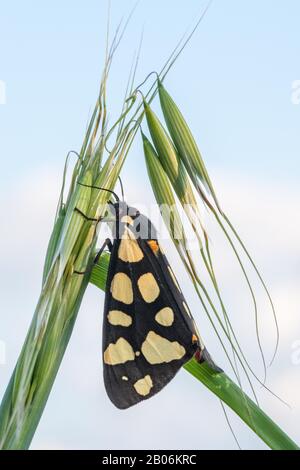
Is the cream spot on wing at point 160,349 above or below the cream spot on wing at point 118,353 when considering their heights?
above

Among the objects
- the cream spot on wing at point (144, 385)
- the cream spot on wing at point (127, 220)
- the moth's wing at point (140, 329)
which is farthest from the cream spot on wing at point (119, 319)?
the cream spot on wing at point (127, 220)

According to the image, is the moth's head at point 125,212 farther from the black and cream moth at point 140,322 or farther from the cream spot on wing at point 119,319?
the cream spot on wing at point 119,319

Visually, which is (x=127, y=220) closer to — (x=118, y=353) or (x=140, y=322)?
(x=140, y=322)

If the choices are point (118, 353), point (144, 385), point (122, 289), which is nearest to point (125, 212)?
point (122, 289)

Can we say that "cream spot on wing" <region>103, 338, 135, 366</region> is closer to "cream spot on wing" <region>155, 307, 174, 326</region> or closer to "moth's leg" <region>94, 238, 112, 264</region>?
"cream spot on wing" <region>155, 307, 174, 326</region>

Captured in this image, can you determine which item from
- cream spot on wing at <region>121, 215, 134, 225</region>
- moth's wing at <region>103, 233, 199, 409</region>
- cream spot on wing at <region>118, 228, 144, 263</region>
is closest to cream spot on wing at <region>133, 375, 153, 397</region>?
moth's wing at <region>103, 233, 199, 409</region>
